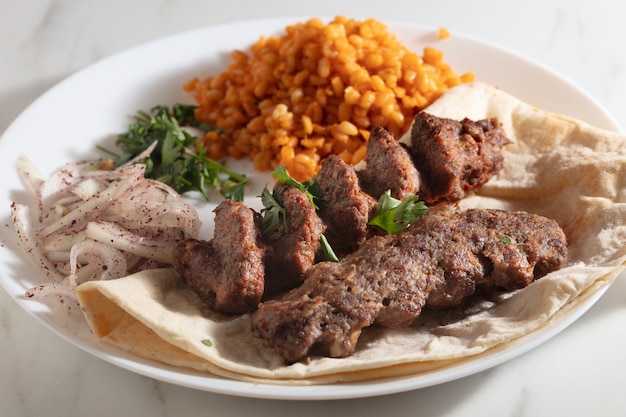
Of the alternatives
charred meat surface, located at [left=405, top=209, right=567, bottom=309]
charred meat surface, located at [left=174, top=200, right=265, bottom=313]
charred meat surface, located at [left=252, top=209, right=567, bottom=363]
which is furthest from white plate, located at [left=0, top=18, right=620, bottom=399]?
charred meat surface, located at [left=405, top=209, right=567, bottom=309]

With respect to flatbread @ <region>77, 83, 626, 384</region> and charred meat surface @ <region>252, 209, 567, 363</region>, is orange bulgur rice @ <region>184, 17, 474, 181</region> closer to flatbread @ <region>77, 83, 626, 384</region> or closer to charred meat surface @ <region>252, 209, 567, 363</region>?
flatbread @ <region>77, 83, 626, 384</region>

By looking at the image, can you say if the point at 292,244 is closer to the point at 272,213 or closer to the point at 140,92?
the point at 272,213

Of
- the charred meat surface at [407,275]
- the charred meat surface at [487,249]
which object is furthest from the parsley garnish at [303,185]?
the charred meat surface at [487,249]

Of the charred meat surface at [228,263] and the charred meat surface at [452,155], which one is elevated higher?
the charred meat surface at [452,155]

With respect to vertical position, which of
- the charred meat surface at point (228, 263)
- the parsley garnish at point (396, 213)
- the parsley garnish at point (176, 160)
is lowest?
the parsley garnish at point (176, 160)

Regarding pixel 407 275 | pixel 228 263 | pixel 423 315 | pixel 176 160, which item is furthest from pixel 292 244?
pixel 176 160

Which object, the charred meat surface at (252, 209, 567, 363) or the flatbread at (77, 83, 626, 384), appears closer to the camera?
the flatbread at (77, 83, 626, 384)

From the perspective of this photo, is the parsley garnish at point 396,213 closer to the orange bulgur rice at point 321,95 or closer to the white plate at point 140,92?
the orange bulgur rice at point 321,95
